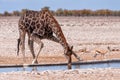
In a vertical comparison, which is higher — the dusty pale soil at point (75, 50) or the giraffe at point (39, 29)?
the giraffe at point (39, 29)

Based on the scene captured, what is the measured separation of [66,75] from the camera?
649 inches

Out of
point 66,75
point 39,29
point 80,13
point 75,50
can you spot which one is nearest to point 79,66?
point 39,29

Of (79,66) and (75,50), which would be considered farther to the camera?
(75,50)

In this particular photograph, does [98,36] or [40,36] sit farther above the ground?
[40,36]

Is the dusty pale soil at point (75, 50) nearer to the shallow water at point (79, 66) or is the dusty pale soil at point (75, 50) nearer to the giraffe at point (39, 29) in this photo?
the giraffe at point (39, 29)

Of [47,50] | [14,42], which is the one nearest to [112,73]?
[47,50]

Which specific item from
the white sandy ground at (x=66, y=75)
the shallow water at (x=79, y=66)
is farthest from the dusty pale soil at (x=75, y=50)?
the shallow water at (x=79, y=66)

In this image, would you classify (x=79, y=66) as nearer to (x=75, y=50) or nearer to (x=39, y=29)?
(x=39, y=29)

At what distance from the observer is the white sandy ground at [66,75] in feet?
52.6

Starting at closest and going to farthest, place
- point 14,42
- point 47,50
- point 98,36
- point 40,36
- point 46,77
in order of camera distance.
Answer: point 46,77
point 40,36
point 47,50
point 14,42
point 98,36

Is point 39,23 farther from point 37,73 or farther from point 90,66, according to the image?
point 37,73

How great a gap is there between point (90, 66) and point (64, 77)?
342 centimetres

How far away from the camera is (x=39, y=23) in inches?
832

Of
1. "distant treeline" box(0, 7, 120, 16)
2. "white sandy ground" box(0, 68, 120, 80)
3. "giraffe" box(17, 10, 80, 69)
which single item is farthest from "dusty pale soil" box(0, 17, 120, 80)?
"distant treeline" box(0, 7, 120, 16)
